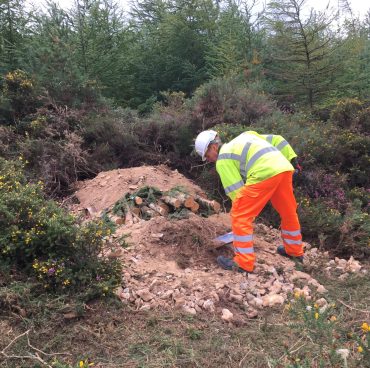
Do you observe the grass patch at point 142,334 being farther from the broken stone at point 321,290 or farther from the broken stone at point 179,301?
the broken stone at point 321,290

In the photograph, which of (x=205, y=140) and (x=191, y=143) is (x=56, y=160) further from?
(x=205, y=140)

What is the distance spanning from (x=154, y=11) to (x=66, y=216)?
14.7 m

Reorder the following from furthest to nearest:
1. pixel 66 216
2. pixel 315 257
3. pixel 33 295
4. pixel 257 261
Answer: pixel 315 257 → pixel 257 261 → pixel 66 216 → pixel 33 295

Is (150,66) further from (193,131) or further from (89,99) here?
(193,131)

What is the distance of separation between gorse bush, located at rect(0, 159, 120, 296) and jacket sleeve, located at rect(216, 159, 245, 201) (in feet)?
4.39

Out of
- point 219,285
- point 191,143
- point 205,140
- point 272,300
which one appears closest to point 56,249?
point 219,285

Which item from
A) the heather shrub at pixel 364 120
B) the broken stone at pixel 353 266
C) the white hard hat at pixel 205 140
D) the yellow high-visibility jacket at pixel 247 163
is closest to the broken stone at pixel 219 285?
the yellow high-visibility jacket at pixel 247 163

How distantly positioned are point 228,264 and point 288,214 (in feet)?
3.03

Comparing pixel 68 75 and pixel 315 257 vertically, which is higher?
pixel 68 75

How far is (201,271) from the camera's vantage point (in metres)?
4.52

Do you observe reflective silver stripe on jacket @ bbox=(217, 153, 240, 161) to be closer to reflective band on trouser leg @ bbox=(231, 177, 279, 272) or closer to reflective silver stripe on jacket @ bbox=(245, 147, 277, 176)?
reflective silver stripe on jacket @ bbox=(245, 147, 277, 176)

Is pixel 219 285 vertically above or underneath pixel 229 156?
underneath

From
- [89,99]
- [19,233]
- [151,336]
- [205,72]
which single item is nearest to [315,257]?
[151,336]

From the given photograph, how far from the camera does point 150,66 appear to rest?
47.1 feet
